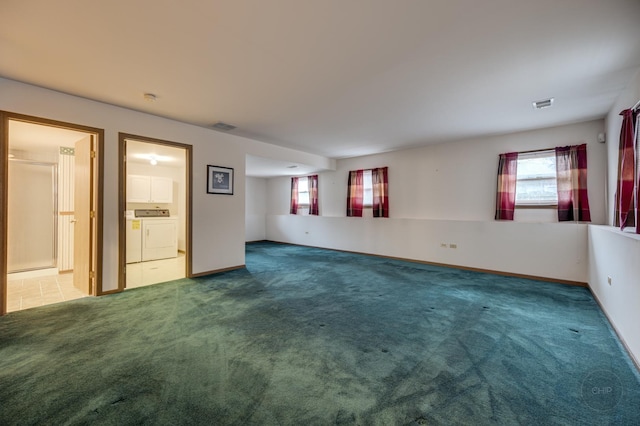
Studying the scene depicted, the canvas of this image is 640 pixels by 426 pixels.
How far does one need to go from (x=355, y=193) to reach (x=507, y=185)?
3.39 meters

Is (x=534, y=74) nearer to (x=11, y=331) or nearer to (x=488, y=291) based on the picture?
(x=488, y=291)

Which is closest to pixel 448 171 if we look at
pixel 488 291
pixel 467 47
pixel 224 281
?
pixel 488 291

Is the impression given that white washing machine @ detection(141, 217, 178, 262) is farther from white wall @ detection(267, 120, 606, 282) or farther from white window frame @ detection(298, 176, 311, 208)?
white wall @ detection(267, 120, 606, 282)

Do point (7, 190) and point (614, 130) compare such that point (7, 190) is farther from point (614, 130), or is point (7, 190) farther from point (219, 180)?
point (614, 130)

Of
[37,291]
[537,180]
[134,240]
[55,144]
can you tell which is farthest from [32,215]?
[537,180]

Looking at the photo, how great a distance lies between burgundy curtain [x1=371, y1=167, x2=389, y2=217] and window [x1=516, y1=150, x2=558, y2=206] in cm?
261

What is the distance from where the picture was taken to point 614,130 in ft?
11.6

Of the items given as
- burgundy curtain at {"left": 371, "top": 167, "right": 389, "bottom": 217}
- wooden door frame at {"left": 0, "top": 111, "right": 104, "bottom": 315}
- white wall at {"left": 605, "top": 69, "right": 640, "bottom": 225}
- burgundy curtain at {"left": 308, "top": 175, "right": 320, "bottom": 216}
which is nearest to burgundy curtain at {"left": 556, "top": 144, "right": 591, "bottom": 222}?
white wall at {"left": 605, "top": 69, "right": 640, "bottom": 225}

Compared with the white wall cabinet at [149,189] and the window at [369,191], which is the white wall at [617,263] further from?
the white wall cabinet at [149,189]

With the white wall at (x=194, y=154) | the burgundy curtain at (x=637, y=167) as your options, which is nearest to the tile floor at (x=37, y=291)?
the white wall at (x=194, y=154)

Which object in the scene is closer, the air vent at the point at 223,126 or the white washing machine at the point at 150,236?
the air vent at the point at 223,126

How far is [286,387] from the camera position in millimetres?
1742

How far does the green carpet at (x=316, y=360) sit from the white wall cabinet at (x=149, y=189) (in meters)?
3.40

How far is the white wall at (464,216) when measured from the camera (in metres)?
4.27
